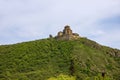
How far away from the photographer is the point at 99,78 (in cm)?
8206

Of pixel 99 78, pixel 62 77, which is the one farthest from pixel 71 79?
pixel 99 78

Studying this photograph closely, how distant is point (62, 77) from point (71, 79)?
3008 millimetres

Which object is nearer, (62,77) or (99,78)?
(99,78)

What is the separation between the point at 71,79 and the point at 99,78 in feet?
39.9

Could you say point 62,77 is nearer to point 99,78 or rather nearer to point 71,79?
point 71,79

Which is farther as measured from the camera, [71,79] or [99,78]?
[71,79]

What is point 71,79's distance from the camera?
305 ft

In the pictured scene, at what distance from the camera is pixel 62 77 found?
3750 inches

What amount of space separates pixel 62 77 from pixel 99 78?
15037mm
